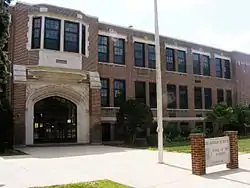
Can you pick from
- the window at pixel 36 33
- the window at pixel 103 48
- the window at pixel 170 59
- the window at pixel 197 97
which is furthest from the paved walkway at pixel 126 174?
the window at pixel 197 97

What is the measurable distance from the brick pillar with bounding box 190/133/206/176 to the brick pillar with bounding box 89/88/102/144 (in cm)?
1584

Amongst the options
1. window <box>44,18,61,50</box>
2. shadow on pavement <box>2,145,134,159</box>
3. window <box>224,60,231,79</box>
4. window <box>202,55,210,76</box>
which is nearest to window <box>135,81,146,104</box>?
window <box>202,55,210,76</box>

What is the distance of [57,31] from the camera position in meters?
25.0

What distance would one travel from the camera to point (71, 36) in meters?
25.5

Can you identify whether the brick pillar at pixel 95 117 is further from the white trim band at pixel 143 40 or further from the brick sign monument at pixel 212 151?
the brick sign monument at pixel 212 151

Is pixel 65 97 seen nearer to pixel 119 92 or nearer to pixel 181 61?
pixel 119 92

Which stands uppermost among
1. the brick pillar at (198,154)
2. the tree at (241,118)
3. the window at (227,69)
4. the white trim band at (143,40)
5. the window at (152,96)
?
the white trim band at (143,40)

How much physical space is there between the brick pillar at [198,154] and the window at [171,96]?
22.6 metres

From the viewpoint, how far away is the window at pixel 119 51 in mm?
29969

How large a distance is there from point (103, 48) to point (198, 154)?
20054 millimetres

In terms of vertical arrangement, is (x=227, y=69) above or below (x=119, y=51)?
below

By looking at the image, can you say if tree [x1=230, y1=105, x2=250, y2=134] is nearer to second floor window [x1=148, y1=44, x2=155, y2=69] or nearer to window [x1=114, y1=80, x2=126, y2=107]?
second floor window [x1=148, y1=44, x2=155, y2=69]

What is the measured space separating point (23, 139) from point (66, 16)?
9.63m

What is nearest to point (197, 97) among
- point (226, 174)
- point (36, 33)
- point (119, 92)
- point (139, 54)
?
point (139, 54)
